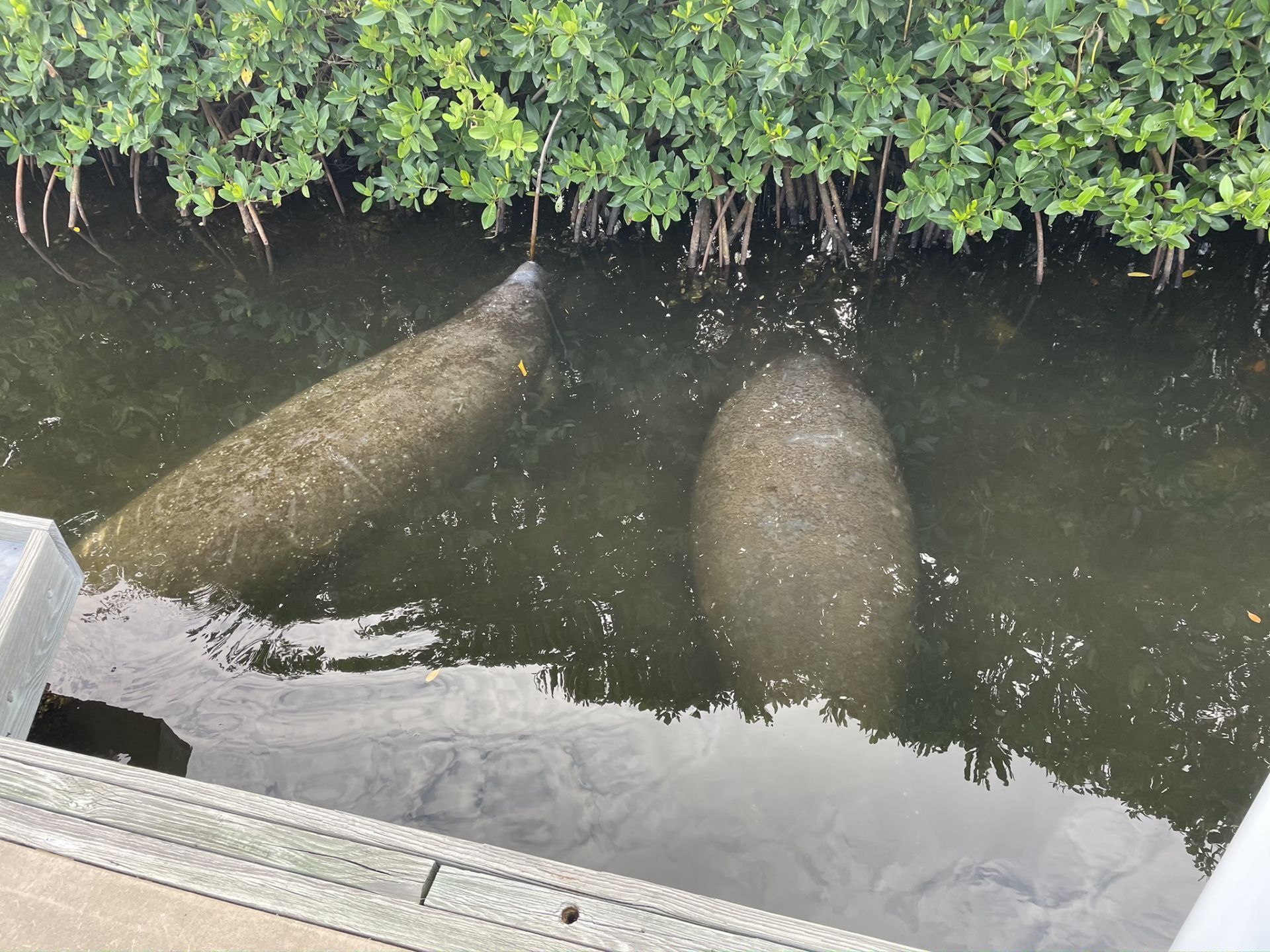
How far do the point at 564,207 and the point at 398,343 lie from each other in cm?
231

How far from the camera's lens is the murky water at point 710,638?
2688mm

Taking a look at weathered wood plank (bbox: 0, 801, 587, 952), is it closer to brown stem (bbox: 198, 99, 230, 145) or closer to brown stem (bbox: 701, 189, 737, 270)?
brown stem (bbox: 701, 189, 737, 270)

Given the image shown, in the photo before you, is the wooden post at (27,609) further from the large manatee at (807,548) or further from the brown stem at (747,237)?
the brown stem at (747,237)

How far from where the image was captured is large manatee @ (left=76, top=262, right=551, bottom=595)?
11.6ft

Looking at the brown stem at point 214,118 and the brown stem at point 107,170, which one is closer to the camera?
the brown stem at point 214,118

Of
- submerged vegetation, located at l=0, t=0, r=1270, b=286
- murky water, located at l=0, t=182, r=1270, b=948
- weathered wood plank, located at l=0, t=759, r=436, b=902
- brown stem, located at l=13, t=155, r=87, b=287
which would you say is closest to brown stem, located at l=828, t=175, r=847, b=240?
submerged vegetation, located at l=0, t=0, r=1270, b=286

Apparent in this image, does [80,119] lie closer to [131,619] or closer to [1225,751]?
[131,619]

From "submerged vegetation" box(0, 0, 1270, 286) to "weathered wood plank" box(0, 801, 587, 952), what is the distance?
4.16 m

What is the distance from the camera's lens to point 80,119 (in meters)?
5.56

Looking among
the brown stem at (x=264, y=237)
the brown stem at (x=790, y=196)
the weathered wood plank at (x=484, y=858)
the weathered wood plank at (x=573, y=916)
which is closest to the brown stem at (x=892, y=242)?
the brown stem at (x=790, y=196)

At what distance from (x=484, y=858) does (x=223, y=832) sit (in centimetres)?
62

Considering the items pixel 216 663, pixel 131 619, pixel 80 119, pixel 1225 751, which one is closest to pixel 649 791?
pixel 216 663

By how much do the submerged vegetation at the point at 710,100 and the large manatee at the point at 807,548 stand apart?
165 cm

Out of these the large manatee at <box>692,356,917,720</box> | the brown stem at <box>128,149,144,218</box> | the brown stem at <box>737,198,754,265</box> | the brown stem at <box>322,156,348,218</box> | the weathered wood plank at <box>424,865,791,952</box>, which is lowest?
the weathered wood plank at <box>424,865,791,952</box>
